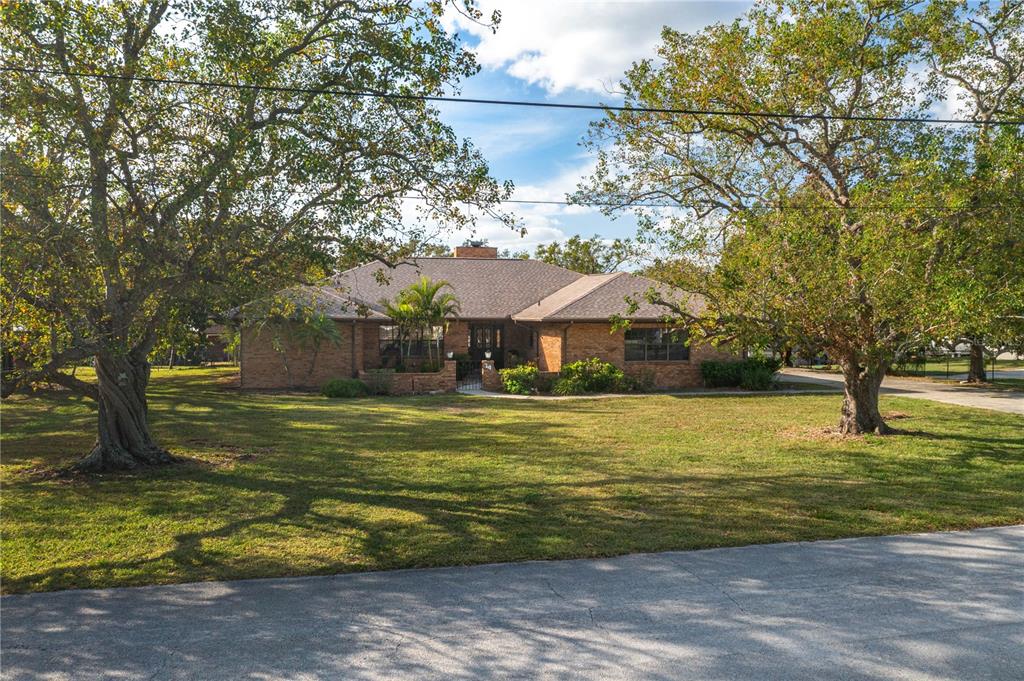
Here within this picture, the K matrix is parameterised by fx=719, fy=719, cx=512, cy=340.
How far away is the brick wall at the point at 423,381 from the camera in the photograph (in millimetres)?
25156

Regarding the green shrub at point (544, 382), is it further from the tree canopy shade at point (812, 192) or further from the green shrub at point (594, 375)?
the tree canopy shade at point (812, 192)

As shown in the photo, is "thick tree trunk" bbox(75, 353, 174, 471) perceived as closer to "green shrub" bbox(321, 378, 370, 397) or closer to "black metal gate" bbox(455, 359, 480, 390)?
"green shrub" bbox(321, 378, 370, 397)

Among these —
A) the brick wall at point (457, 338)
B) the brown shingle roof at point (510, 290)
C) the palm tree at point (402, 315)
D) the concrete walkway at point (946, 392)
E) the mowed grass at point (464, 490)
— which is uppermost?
the brown shingle roof at point (510, 290)

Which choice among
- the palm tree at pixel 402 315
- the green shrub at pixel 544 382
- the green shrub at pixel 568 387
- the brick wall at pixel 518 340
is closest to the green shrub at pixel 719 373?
the green shrub at pixel 568 387

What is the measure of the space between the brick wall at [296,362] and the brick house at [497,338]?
0.04 meters

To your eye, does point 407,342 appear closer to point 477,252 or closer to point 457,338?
point 457,338

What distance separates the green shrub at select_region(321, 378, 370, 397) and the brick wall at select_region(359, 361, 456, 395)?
3.33 ft

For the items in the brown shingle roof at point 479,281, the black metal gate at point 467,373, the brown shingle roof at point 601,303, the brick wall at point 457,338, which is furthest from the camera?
the brown shingle roof at point 479,281

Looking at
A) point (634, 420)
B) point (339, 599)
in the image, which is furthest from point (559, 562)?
point (634, 420)

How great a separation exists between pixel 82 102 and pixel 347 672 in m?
8.17

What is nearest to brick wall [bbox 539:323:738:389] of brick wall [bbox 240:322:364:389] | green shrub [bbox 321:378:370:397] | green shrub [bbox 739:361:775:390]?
green shrub [bbox 739:361:775:390]

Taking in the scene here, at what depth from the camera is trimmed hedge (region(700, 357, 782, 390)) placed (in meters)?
26.2

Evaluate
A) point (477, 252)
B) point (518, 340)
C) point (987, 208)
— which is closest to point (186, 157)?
point (987, 208)

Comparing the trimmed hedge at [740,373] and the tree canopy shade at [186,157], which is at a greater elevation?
the tree canopy shade at [186,157]
